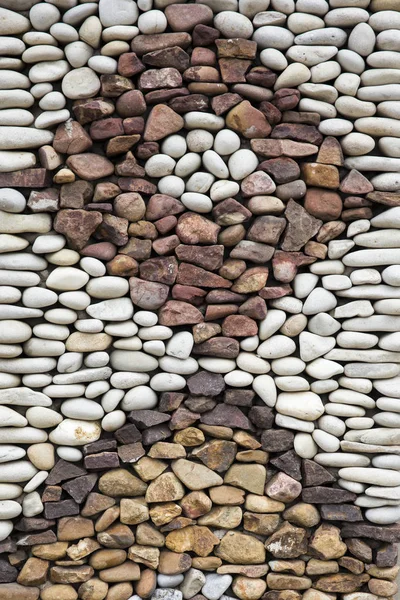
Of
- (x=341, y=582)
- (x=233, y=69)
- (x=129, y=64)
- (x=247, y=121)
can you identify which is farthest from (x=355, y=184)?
(x=341, y=582)

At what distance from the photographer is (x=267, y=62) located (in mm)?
1748

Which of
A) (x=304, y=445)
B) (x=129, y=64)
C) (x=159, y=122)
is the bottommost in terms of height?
(x=304, y=445)

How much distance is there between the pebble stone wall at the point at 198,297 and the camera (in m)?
1.71

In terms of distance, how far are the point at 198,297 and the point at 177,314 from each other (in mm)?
67

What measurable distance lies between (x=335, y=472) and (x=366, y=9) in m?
1.15

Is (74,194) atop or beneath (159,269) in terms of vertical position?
atop

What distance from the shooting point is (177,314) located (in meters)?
1.74

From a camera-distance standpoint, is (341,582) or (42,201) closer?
(42,201)

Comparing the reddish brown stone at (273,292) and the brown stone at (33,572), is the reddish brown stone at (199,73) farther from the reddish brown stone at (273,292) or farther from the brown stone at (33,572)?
the brown stone at (33,572)

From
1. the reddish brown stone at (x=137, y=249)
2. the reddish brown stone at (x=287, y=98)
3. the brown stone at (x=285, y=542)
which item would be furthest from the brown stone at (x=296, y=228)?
the brown stone at (x=285, y=542)

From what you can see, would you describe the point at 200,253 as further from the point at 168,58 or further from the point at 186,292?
the point at 168,58

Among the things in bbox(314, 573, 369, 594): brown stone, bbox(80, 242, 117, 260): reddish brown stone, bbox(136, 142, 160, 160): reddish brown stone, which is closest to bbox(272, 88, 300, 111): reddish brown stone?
bbox(136, 142, 160, 160): reddish brown stone

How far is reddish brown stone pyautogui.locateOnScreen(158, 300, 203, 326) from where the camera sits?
174 centimetres

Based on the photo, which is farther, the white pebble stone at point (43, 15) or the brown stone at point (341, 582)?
the brown stone at point (341, 582)
